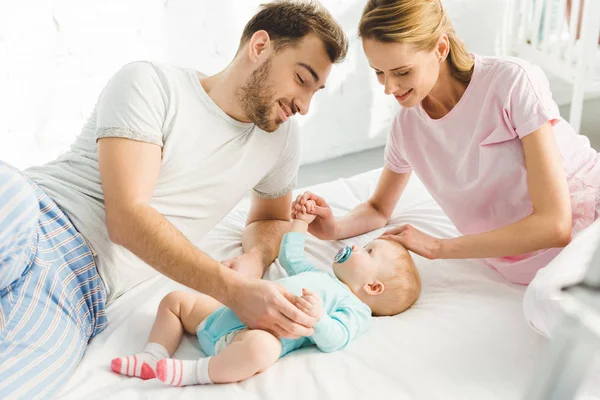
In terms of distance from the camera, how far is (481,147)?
61.8 inches

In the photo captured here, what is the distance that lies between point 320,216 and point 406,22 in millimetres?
643

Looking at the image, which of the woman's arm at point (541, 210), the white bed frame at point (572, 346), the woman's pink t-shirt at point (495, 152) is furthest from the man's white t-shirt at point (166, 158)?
the white bed frame at point (572, 346)

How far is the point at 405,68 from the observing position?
1477mm

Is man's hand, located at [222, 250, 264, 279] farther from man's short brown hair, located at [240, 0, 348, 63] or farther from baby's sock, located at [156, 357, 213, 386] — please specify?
man's short brown hair, located at [240, 0, 348, 63]

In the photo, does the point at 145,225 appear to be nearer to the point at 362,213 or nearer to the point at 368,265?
the point at 368,265

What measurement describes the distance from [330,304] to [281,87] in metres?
0.58

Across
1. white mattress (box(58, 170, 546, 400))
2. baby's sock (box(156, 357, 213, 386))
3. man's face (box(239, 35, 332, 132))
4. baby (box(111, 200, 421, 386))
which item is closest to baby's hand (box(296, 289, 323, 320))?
baby (box(111, 200, 421, 386))

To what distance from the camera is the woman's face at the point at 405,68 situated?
4.77 feet

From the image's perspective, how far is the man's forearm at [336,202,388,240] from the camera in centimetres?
192

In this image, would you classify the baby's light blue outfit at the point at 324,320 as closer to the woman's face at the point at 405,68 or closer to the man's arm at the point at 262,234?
the man's arm at the point at 262,234

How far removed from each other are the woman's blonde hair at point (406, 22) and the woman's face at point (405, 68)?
0.05ft

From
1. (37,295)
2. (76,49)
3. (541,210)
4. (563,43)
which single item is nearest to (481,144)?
(541,210)

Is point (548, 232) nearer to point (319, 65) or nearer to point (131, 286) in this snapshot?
point (319, 65)

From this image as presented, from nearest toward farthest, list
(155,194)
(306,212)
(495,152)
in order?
(495,152) < (155,194) < (306,212)
